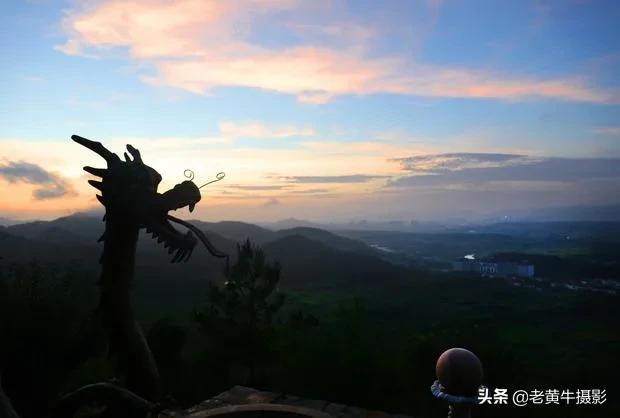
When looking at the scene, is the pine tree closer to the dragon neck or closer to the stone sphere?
the dragon neck

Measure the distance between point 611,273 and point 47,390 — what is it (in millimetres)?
55540

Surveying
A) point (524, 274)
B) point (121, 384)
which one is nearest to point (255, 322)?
point (121, 384)

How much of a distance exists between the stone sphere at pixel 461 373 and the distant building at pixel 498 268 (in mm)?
58001

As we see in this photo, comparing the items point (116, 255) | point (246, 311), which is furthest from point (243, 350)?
point (116, 255)

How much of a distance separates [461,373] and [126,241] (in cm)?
284

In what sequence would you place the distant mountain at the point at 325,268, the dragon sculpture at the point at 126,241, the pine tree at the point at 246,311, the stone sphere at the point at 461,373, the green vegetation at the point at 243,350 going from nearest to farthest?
1. the stone sphere at the point at 461,373
2. the dragon sculpture at the point at 126,241
3. the green vegetation at the point at 243,350
4. the pine tree at the point at 246,311
5. the distant mountain at the point at 325,268

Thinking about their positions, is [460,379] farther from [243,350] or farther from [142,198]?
[243,350]

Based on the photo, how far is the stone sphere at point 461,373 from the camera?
3.36m

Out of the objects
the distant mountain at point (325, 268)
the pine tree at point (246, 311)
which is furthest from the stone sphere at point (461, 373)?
the distant mountain at point (325, 268)

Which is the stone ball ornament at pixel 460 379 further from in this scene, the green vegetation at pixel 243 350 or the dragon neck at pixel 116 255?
the green vegetation at pixel 243 350

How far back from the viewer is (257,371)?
17.0m

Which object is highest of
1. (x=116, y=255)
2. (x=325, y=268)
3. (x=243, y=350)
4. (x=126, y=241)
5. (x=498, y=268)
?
(x=126, y=241)

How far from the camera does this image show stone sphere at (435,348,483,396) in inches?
132

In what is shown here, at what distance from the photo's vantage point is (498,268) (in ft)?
193
